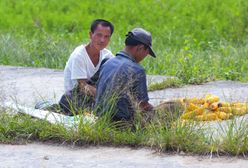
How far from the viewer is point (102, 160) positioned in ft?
21.6

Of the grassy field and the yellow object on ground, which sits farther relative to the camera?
the grassy field

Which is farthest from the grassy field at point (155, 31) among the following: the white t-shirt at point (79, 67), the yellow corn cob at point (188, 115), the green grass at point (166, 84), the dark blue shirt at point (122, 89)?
the dark blue shirt at point (122, 89)

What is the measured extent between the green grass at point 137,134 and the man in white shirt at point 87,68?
64 cm

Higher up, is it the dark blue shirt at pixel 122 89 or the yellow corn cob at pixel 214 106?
the dark blue shirt at pixel 122 89

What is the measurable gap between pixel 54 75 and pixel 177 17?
6.67m

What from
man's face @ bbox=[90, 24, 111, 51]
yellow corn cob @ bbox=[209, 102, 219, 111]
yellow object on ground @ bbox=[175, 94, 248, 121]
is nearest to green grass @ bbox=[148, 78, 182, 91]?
yellow object on ground @ bbox=[175, 94, 248, 121]

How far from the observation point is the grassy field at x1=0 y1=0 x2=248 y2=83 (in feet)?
39.2

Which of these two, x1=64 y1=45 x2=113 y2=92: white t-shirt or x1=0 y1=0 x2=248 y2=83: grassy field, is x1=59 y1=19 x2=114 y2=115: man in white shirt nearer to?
x1=64 y1=45 x2=113 y2=92: white t-shirt

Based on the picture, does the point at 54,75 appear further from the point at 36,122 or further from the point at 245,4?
the point at 245,4

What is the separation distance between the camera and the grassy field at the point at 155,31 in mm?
11953

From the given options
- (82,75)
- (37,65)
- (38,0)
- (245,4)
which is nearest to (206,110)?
(82,75)

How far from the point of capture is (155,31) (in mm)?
16438

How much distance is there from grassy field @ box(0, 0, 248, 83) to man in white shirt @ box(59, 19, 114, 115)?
2593mm

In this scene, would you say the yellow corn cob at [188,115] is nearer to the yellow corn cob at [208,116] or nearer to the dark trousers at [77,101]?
the yellow corn cob at [208,116]
